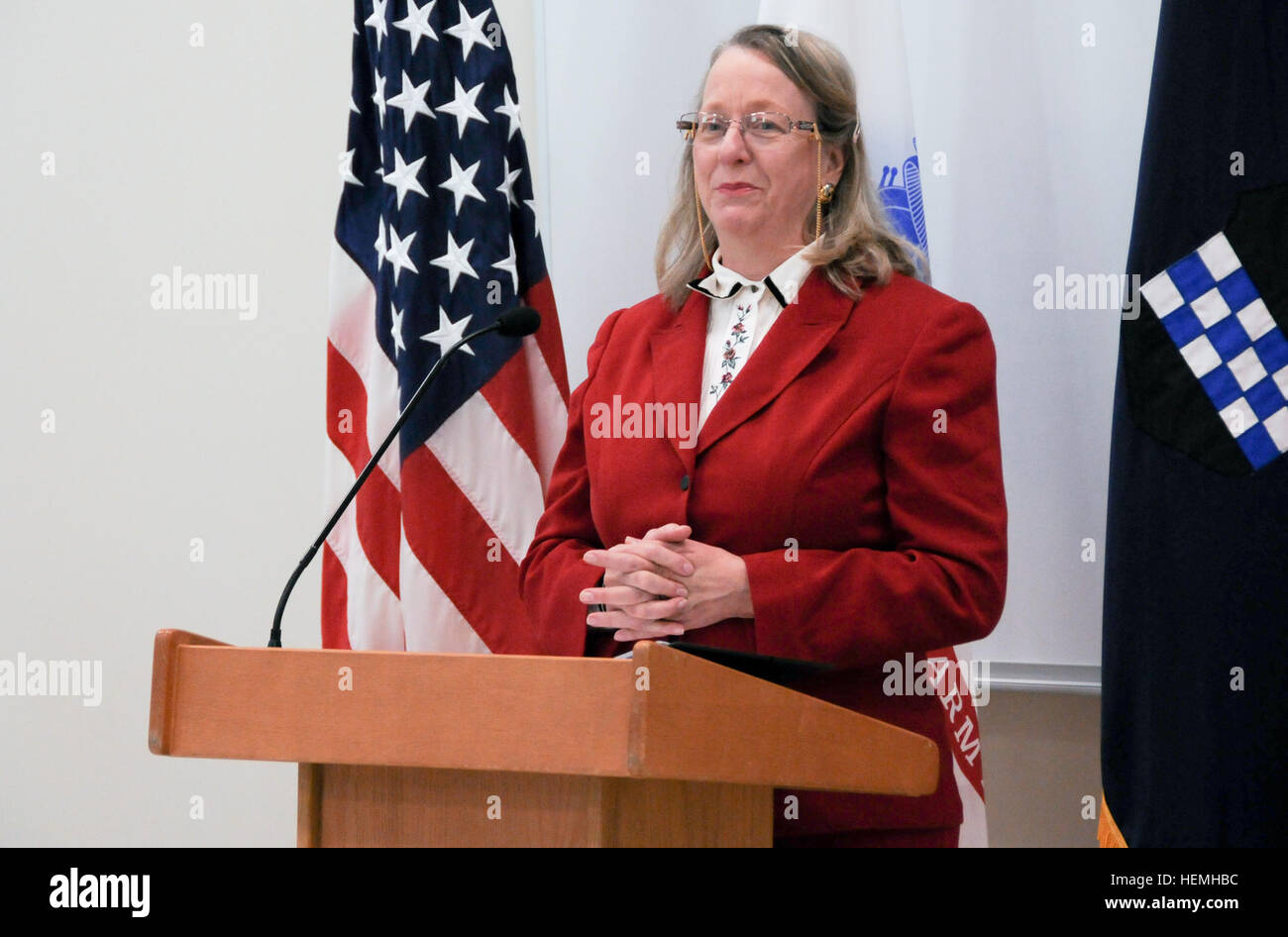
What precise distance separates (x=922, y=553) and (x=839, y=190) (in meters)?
0.66

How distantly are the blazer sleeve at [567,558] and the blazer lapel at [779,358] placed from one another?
0.22 m

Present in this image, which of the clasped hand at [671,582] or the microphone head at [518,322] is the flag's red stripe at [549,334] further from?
the clasped hand at [671,582]

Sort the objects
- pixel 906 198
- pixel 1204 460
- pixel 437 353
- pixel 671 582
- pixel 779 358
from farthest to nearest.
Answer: pixel 437 353
pixel 906 198
pixel 1204 460
pixel 779 358
pixel 671 582

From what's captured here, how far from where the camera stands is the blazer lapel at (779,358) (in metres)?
1.82

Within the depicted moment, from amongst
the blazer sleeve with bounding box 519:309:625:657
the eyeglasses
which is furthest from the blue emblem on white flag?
the blazer sleeve with bounding box 519:309:625:657

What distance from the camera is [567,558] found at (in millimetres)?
1895

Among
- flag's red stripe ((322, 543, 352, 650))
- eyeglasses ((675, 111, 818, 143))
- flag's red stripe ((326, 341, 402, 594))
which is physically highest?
eyeglasses ((675, 111, 818, 143))

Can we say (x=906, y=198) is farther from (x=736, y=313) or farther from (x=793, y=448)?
(x=793, y=448)

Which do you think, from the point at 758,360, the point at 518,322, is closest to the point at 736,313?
the point at 758,360

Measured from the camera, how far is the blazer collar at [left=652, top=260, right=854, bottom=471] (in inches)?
71.7

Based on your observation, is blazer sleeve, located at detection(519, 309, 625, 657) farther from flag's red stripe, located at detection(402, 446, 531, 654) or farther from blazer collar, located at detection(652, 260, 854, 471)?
flag's red stripe, located at detection(402, 446, 531, 654)

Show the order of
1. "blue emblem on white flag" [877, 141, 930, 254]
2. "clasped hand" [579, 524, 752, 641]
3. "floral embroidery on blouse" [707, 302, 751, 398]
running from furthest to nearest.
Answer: "blue emblem on white flag" [877, 141, 930, 254]
"floral embroidery on blouse" [707, 302, 751, 398]
"clasped hand" [579, 524, 752, 641]
